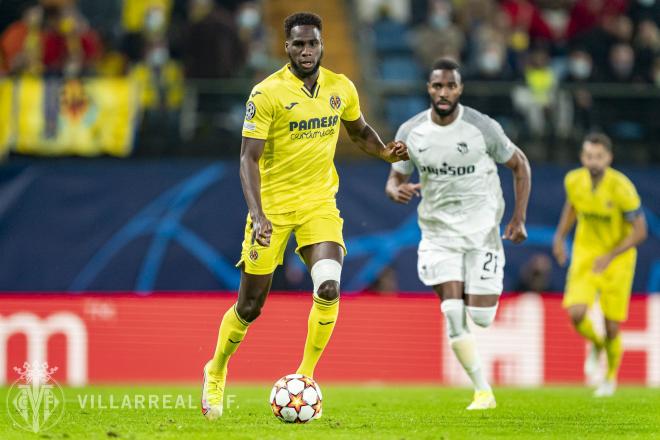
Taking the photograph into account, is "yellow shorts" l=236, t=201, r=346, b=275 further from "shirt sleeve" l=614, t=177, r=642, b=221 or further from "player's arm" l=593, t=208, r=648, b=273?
"shirt sleeve" l=614, t=177, r=642, b=221

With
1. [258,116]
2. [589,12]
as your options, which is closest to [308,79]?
[258,116]

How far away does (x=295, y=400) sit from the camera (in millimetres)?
9484

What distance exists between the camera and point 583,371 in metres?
17.0

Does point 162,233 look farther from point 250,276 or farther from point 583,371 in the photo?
point 250,276

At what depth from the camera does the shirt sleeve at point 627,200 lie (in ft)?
45.8

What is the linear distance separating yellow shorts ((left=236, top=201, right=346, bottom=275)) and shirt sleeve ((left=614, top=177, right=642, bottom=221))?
195 inches

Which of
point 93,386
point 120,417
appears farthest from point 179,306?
point 120,417

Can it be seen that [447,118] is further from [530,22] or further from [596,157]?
[530,22]

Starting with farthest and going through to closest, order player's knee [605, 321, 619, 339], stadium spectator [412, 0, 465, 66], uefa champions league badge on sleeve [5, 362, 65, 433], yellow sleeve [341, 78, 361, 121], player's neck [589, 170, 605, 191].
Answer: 1. stadium spectator [412, 0, 465, 66]
2. player's knee [605, 321, 619, 339]
3. player's neck [589, 170, 605, 191]
4. yellow sleeve [341, 78, 361, 121]
5. uefa champions league badge on sleeve [5, 362, 65, 433]

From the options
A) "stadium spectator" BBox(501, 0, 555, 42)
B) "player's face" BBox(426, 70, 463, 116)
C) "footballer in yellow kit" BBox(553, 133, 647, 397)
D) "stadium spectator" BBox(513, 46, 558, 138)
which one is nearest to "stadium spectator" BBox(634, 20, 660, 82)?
"stadium spectator" BBox(501, 0, 555, 42)

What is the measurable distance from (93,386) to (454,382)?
4.40 m

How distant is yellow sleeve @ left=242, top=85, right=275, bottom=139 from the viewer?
9570 mm

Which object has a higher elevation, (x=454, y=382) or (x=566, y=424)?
(x=566, y=424)

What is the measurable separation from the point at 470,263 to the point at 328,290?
2.20 m
